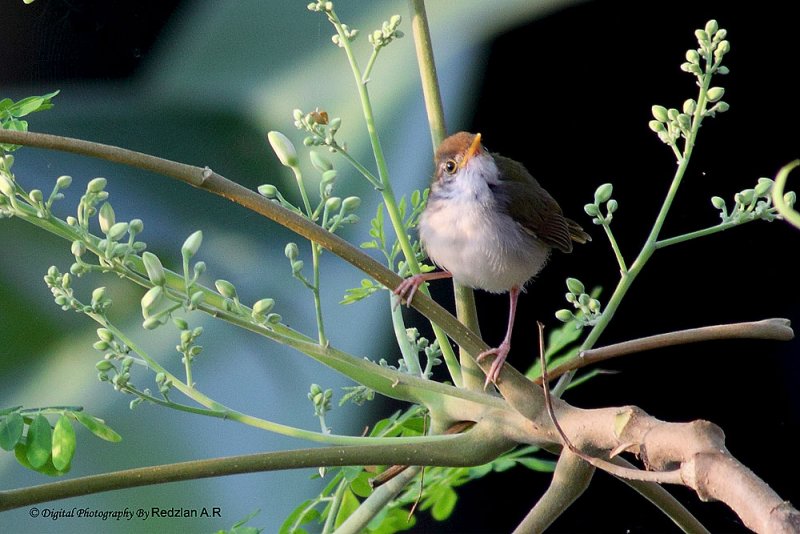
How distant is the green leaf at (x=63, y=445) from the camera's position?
0.67 meters

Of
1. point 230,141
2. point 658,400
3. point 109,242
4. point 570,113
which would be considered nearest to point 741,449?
point 658,400

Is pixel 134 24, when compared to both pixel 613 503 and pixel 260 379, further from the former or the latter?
pixel 613 503

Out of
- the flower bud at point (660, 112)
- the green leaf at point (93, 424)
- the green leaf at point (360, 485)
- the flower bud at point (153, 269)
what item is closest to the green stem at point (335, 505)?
the green leaf at point (360, 485)

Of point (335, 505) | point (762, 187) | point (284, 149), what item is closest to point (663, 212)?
point (762, 187)

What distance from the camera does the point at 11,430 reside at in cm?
65

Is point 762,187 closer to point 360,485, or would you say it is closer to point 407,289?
point 407,289

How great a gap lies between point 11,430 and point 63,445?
0.14 ft

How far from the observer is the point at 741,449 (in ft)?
4.05

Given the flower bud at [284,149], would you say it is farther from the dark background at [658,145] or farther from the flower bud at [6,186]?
the dark background at [658,145]

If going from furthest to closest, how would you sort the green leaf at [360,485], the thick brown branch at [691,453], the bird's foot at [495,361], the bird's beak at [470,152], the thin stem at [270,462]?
the bird's beak at [470,152] < the green leaf at [360,485] < the bird's foot at [495,361] < the thin stem at [270,462] < the thick brown branch at [691,453]

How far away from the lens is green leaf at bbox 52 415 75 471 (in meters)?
0.67

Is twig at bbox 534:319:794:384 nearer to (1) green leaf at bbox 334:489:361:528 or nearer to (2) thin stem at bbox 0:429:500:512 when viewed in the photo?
(2) thin stem at bbox 0:429:500:512

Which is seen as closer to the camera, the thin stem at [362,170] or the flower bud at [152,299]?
the flower bud at [152,299]

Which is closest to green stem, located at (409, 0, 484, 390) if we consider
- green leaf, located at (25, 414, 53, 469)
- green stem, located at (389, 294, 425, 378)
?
green stem, located at (389, 294, 425, 378)
